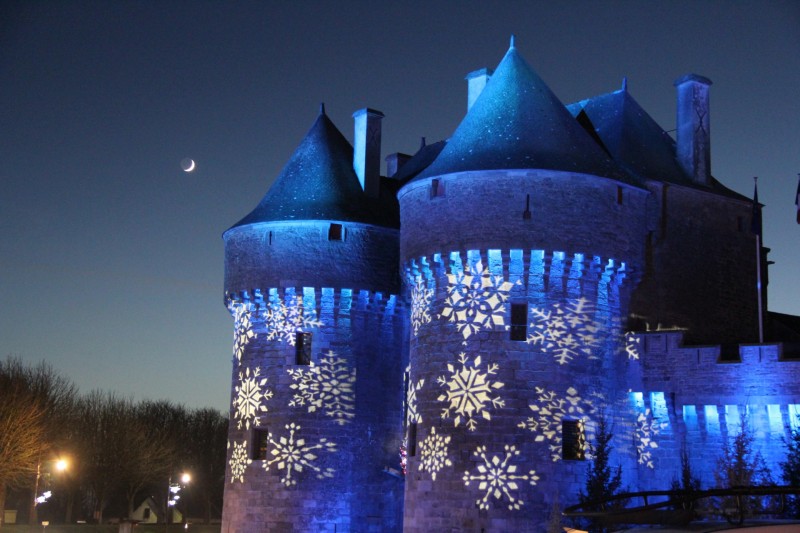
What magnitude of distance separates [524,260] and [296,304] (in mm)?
8808

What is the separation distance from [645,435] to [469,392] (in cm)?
482

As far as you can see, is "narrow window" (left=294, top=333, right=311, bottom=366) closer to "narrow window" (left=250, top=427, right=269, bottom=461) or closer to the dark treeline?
"narrow window" (left=250, top=427, right=269, bottom=461)

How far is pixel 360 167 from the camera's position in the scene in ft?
130

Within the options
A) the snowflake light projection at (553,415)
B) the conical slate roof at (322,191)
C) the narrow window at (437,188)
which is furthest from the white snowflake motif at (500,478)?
the conical slate roof at (322,191)

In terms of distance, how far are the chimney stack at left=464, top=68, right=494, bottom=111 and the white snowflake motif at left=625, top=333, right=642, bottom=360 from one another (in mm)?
9182

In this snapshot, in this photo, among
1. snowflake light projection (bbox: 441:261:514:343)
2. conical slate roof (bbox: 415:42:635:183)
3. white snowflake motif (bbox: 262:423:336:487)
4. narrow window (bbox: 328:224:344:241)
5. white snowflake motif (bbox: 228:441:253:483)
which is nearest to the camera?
snowflake light projection (bbox: 441:261:514:343)

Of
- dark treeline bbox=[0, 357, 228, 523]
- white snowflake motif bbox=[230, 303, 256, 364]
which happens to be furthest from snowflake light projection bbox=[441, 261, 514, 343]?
dark treeline bbox=[0, 357, 228, 523]

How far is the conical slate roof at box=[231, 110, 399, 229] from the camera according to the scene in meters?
37.8

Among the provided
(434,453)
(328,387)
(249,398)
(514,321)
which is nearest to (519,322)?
(514,321)

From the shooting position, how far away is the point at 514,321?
31188 millimetres

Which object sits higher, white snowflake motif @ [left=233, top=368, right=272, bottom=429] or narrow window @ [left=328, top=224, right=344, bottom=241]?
narrow window @ [left=328, top=224, right=344, bottom=241]

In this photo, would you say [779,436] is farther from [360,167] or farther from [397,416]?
[360,167]

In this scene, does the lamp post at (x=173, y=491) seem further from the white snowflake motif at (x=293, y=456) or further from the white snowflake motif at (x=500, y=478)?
the white snowflake motif at (x=500, y=478)

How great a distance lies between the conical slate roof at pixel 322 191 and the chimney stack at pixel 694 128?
8579 mm
